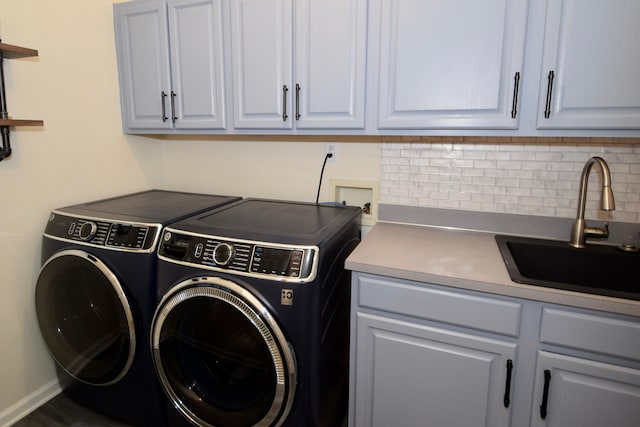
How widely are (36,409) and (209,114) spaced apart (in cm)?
173

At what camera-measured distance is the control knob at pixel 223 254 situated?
53.4 inches

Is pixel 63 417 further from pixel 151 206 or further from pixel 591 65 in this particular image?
pixel 591 65

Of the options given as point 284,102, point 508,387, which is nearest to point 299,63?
point 284,102

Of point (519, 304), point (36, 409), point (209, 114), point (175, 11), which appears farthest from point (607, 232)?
point (36, 409)

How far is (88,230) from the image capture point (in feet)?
5.30

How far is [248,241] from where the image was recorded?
136cm

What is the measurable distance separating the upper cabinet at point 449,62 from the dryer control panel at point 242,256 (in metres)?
0.69

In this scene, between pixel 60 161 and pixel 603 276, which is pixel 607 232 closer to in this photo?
pixel 603 276

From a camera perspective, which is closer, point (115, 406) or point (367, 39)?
point (367, 39)

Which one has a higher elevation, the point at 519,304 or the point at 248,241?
the point at 248,241

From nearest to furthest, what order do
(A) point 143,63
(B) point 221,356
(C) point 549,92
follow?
(C) point 549,92, (B) point 221,356, (A) point 143,63

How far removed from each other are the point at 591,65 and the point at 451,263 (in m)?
0.83

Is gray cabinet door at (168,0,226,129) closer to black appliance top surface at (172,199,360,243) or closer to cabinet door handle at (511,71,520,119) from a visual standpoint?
black appliance top surface at (172,199,360,243)

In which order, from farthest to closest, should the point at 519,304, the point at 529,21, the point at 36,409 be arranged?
the point at 36,409, the point at 529,21, the point at 519,304
